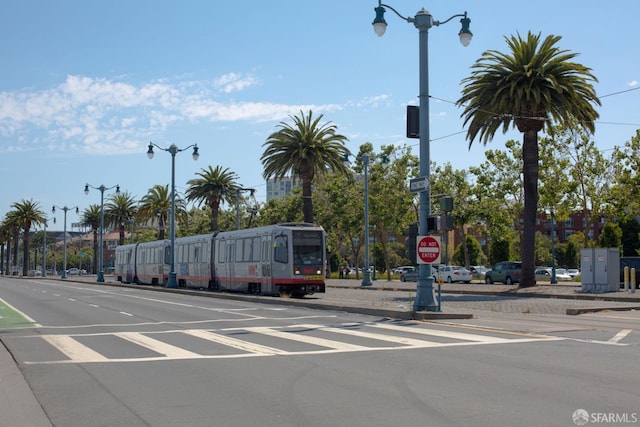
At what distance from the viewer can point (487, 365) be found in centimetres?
1107

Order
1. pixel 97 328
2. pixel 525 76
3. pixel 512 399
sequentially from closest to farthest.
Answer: pixel 512 399 < pixel 97 328 < pixel 525 76

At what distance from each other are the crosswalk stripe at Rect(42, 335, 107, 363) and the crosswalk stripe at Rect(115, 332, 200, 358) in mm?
1062

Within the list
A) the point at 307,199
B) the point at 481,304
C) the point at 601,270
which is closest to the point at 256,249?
the point at 481,304

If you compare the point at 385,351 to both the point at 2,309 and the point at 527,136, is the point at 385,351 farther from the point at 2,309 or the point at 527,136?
the point at 527,136

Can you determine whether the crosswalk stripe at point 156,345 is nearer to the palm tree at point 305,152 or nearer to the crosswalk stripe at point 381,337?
the crosswalk stripe at point 381,337

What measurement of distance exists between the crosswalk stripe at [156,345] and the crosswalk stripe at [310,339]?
253cm

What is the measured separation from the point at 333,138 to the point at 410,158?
18.0 m

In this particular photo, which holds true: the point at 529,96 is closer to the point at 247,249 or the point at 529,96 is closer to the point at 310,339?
the point at 247,249

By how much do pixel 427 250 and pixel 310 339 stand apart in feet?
19.8

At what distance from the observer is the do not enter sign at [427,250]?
1991 centimetres

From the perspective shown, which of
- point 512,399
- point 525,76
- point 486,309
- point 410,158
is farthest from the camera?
point 410,158

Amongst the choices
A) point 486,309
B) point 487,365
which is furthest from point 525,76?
point 487,365

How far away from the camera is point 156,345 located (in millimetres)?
14211

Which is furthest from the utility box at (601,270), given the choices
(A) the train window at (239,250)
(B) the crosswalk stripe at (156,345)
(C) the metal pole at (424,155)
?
(B) the crosswalk stripe at (156,345)
